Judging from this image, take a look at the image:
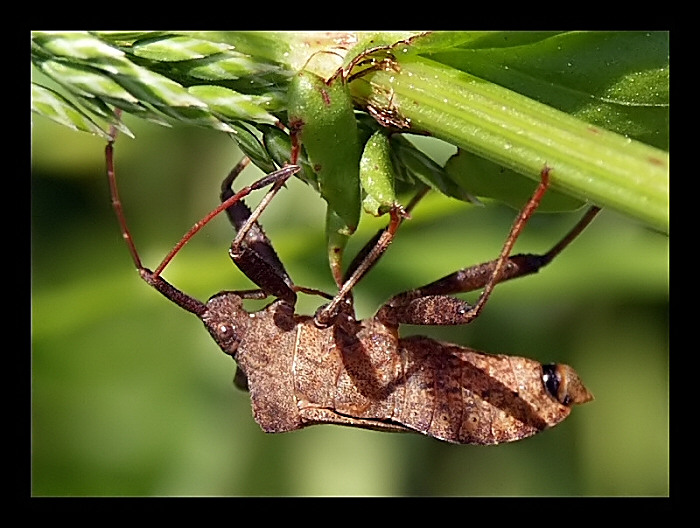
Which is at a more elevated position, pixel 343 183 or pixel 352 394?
pixel 343 183

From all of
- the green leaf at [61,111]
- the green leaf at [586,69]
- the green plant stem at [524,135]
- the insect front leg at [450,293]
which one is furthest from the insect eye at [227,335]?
the green leaf at [586,69]

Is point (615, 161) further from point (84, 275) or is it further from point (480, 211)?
point (84, 275)

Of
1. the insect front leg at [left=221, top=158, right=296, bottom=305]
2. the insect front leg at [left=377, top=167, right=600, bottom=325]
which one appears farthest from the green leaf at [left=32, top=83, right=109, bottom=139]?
the insect front leg at [left=377, top=167, right=600, bottom=325]

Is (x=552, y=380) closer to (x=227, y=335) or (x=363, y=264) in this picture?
(x=363, y=264)

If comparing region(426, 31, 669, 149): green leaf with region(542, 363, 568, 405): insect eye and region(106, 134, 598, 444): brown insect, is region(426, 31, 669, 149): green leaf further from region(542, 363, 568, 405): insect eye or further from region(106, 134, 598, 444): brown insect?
region(542, 363, 568, 405): insect eye

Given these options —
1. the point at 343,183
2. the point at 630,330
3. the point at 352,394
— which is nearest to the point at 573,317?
the point at 630,330

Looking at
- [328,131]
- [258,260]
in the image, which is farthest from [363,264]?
[328,131]
